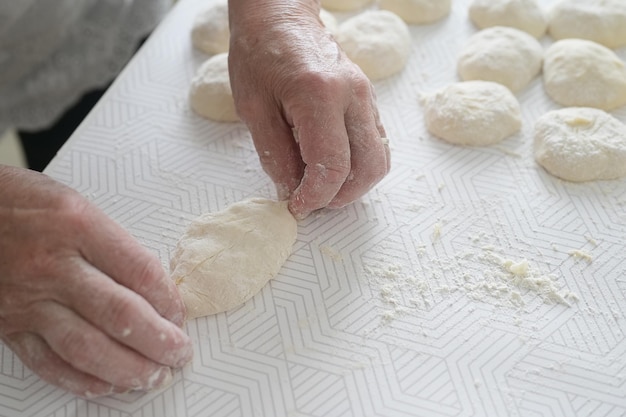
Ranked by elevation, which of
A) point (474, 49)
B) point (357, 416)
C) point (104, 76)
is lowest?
point (357, 416)

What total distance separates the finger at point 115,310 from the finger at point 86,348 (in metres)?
0.01

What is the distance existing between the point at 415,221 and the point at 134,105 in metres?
0.77

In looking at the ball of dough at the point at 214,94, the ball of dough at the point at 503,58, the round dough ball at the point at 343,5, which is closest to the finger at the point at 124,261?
the ball of dough at the point at 214,94

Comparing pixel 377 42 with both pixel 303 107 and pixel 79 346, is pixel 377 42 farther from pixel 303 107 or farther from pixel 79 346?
pixel 79 346

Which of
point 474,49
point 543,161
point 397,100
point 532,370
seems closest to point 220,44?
point 397,100

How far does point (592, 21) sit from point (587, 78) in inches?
10.2

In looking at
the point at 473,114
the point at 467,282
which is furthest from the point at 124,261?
the point at 473,114

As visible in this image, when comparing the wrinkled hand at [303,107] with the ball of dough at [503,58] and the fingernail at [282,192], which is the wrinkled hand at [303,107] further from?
the ball of dough at [503,58]

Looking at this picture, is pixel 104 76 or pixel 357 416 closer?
pixel 357 416

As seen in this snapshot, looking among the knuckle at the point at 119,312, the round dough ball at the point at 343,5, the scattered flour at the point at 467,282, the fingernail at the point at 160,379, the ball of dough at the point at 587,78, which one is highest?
the round dough ball at the point at 343,5

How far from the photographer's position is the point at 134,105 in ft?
5.29

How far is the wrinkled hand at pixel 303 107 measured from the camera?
1207 mm

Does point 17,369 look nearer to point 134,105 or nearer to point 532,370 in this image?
point 134,105

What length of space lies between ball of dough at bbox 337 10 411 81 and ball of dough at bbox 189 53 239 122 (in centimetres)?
33
